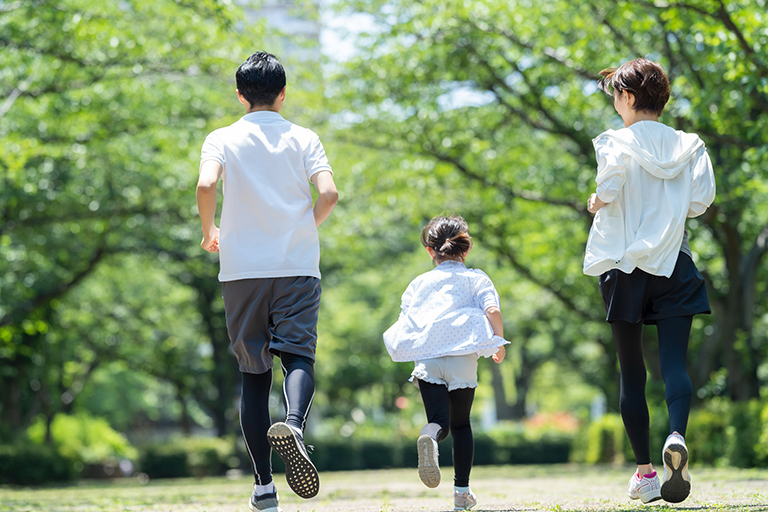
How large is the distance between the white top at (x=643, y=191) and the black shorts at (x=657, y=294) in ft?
0.24

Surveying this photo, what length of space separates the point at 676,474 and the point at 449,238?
6.22ft

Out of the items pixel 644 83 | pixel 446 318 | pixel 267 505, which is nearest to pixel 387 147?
pixel 446 318

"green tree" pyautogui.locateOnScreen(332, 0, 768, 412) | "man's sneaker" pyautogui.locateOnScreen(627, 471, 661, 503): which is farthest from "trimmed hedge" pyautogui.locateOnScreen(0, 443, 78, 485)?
"man's sneaker" pyautogui.locateOnScreen(627, 471, 661, 503)

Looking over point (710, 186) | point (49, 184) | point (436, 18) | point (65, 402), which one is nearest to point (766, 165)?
point (436, 18)

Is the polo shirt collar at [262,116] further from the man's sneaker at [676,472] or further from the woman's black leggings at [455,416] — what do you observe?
the man's sneaker at [676,472]

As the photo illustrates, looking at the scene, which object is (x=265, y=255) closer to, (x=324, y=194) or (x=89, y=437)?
(x=324, y=194)

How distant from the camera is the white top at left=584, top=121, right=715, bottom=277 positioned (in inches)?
156

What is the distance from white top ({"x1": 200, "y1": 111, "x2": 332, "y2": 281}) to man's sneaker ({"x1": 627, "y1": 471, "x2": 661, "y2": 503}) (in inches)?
75.4

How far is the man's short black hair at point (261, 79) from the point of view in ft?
13.0

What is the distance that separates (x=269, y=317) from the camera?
149 inches

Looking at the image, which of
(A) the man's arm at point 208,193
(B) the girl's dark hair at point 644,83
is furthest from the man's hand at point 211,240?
(B) the girl's dark hair at point 644,83

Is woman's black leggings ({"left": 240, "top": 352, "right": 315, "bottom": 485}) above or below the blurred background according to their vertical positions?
below

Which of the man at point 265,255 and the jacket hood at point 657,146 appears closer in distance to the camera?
the man at point 265,255

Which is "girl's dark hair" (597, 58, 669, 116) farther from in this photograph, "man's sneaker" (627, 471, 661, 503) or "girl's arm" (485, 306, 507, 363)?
"man's sneaker" (627, 471, 661, 503)
